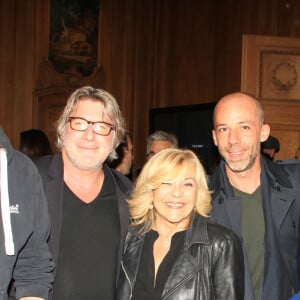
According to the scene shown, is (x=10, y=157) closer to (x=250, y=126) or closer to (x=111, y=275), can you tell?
(x=111, y=275)

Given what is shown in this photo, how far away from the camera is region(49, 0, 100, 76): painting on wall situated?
941 cm

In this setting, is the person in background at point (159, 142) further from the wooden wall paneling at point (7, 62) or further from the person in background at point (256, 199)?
the wooden wall paneling at point (7, 62)

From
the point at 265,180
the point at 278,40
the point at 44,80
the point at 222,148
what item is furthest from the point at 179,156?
the point at 44,80

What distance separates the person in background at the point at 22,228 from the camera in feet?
6.85

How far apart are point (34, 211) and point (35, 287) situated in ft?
0.98

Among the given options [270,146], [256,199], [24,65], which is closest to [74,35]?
[24,65]

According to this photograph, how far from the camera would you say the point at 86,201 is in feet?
9.64

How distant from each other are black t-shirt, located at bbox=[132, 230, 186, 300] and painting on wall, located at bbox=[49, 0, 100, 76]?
707 centimetres

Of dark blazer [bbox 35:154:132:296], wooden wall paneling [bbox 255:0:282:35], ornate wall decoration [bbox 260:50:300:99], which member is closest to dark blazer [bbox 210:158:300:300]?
dark blazer [bbox 35:154:132:296]

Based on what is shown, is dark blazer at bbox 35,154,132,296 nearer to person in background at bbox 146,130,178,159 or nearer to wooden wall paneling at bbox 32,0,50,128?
person in background at bbox 146,130,178,159

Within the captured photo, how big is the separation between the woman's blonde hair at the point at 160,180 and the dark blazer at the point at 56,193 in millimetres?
56

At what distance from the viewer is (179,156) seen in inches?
111

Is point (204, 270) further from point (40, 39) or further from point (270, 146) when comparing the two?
point (40, 39)

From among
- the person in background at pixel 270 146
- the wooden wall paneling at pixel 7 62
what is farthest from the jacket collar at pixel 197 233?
the wooden wall paneling at pixel 7 62
